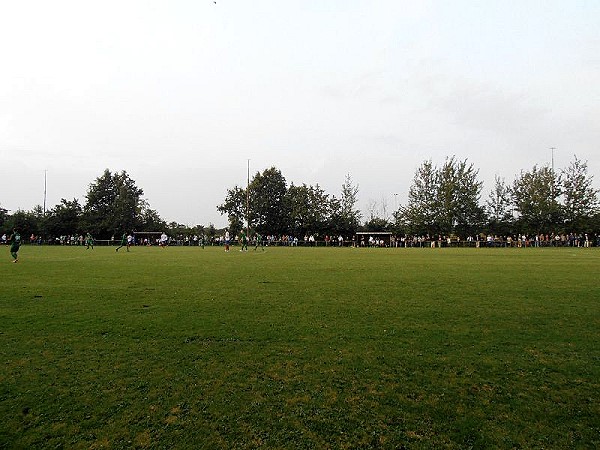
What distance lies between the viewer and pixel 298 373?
5.29 m

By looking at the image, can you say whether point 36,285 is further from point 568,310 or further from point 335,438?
point 568,310

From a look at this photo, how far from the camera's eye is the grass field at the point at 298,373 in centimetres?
389

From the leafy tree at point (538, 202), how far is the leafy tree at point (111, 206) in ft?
214

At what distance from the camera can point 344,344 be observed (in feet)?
21.4

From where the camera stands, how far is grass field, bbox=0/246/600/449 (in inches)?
153

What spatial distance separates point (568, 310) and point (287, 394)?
288 inches

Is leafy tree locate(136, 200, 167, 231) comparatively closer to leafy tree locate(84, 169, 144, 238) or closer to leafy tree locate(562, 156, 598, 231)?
leafy tree locate(84, 169, 144, 238)

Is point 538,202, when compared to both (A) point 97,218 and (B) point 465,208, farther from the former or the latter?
(A) point 97,218

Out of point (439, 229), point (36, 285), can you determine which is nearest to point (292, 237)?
point (439, 229)

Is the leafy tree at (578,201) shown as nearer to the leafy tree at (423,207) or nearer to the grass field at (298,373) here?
the leafy tree at (423,207)

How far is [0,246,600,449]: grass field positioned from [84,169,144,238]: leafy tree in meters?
66.7

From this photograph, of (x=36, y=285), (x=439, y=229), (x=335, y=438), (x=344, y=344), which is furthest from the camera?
(x=439, y=229)

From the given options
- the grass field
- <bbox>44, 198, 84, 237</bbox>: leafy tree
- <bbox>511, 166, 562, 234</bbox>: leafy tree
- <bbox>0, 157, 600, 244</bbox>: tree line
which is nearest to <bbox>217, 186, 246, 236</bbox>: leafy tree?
<bbox>0, 157, 600, 244</bbox>: tree line

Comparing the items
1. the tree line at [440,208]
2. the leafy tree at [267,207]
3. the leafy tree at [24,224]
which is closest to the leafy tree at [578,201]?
the tree line at [440,208]
